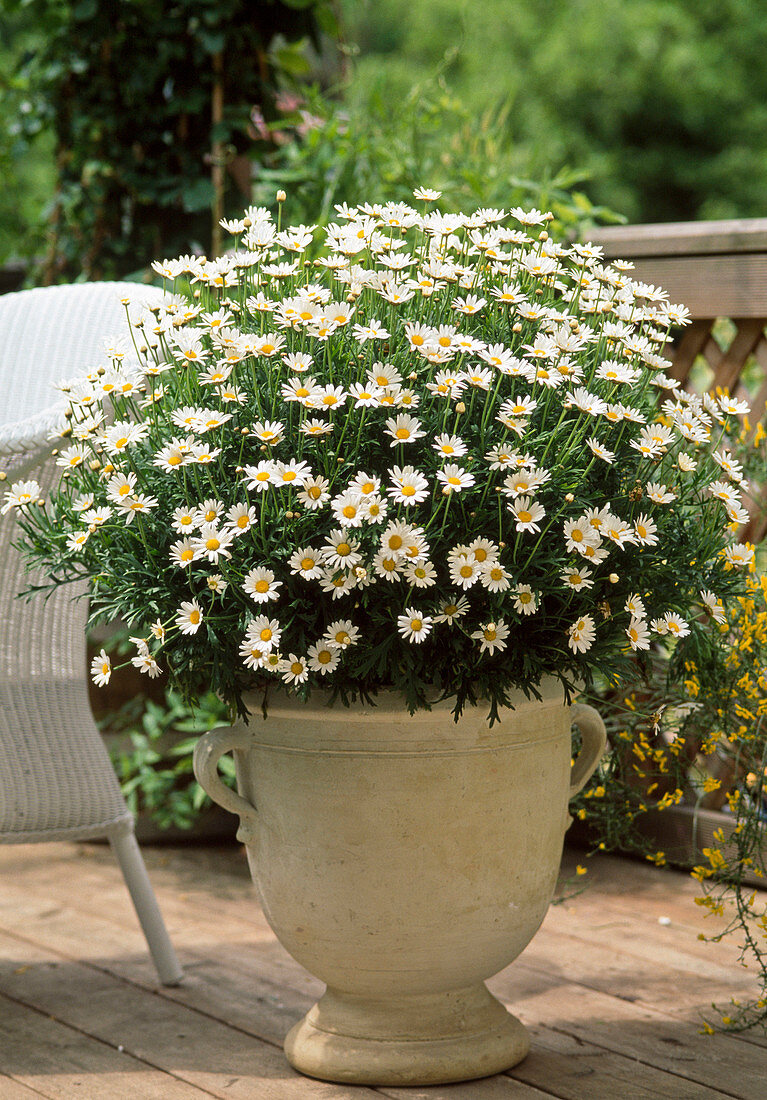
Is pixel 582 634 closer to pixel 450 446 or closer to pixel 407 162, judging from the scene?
pixel 450 446

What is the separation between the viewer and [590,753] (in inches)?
58.7

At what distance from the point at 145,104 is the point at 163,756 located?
146 cm

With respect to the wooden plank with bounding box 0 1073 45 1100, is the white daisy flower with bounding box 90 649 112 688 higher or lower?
higher

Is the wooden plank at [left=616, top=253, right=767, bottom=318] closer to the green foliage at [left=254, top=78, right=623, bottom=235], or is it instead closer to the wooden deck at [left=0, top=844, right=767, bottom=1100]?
the green foliage at [left=254, top=78, right=623, bottom=235]

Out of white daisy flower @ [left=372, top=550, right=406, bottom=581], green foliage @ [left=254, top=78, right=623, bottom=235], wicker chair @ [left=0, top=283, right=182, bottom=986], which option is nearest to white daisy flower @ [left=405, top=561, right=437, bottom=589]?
white daisy flower @ [left=372, top=550, right=406, bottom=581]

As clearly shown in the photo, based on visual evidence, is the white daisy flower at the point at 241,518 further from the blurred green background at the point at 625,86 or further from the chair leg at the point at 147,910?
the blurred green background at the point at 625,86

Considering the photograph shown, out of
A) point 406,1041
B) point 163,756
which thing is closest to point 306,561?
point 406,1041

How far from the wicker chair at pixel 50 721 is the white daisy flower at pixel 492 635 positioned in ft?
1.85

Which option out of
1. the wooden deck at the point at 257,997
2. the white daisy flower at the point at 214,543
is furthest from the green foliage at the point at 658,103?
the white daisy flower at the point at 214,543

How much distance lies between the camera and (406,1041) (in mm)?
1379

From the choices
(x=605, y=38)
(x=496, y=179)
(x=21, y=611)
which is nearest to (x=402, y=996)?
(x=21, y=611)

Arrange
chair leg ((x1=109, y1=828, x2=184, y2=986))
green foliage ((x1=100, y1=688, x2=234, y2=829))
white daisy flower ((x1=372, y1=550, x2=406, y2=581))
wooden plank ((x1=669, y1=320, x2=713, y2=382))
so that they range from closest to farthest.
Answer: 1. white daisy flower ((x1=372, y1=550, x2=406, y2=581))
2. chair leg ((x1=109, y1=828, x2=184, y2=986))
3. wooden plank ((x1=669, y1=320, x2=713, y2=382))
4. green foliage ((x1=100, y1=688, x2=234, y2=829))

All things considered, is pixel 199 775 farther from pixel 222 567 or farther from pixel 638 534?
pixel 638 534

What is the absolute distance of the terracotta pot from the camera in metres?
1.28
